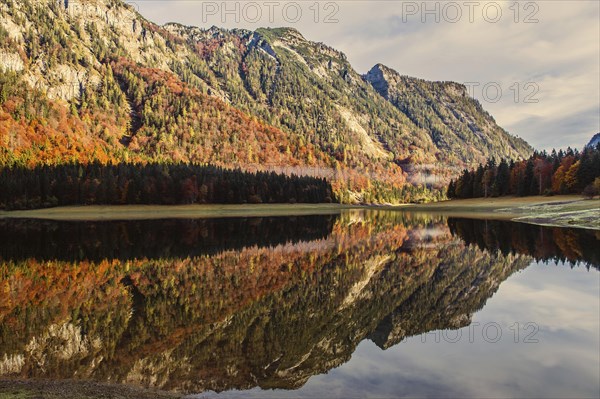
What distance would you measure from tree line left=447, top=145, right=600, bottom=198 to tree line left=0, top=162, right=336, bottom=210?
6897cm

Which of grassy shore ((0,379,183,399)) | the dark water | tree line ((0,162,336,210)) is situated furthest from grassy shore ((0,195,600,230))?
grassy shore ((0,379,183,399))

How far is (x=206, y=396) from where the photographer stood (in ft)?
31.9

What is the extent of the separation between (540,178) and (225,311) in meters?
120

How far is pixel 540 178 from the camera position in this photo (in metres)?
115

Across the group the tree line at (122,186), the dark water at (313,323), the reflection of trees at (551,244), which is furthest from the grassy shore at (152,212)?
the dark water at (313,323)

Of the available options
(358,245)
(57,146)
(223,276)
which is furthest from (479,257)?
(57,146)

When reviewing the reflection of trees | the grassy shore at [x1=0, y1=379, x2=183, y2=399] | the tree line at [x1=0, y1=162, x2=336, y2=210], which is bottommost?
the grassy shore at [x1=0, y1=379, x2=183, y2=399]

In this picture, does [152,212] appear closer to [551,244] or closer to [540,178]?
[551,244]

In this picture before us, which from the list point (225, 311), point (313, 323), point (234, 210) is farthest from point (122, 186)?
point (313, 323)

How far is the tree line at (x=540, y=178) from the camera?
10281 centimetres

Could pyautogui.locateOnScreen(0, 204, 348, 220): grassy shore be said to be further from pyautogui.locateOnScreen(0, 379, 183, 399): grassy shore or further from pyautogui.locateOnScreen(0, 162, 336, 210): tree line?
pyautogui.locateOnScreen(0, 379, 183, 399): grassy shore

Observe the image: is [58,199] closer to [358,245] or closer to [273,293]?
[358,245]

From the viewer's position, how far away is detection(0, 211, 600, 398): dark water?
10.8 metres

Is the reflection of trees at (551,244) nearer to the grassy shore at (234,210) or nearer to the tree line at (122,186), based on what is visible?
the grassy shore at (234,210)
